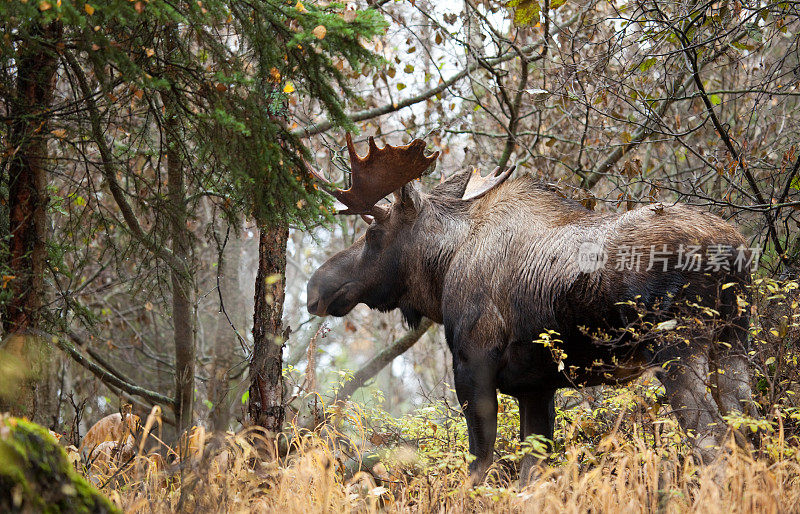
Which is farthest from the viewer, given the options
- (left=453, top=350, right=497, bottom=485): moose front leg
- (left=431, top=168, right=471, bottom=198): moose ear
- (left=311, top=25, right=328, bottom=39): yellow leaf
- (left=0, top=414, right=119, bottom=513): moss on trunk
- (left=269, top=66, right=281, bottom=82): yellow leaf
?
(left=431, top=168, right=471, bottom=198): moose ear

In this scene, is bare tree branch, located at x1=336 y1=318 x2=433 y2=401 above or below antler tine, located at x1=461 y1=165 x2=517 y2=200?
below

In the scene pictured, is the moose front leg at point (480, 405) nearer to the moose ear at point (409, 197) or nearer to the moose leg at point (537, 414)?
the moose leg at point (537, 414)

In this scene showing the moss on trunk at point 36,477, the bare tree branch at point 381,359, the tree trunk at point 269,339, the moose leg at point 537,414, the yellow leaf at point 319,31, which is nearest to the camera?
the moss on trunk at point 36,477

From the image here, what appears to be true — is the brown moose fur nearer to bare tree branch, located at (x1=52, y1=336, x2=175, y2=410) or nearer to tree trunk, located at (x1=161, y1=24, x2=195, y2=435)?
tree trunk, located at (x1=161, y1=24, x2=195, y2=435)

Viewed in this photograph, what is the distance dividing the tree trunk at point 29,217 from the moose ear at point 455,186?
10.7 feet

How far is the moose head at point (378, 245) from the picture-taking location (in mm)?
6500

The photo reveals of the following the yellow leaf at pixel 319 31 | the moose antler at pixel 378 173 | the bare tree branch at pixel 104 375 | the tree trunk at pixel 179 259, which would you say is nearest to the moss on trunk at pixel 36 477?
the tree trunk at pixel 179 259

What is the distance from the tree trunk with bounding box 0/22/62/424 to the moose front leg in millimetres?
3142

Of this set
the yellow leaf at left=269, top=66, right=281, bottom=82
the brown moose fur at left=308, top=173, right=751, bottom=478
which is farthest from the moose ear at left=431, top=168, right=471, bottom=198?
the yellow leaf at left=269, top=66, right=281, bottom=82

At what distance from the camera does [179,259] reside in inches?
255

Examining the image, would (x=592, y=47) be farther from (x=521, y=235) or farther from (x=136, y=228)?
(x=136, y=228)

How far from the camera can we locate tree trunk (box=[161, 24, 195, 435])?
5.77 metres

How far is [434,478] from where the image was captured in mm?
5035

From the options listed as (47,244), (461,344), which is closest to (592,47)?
(461,344)
